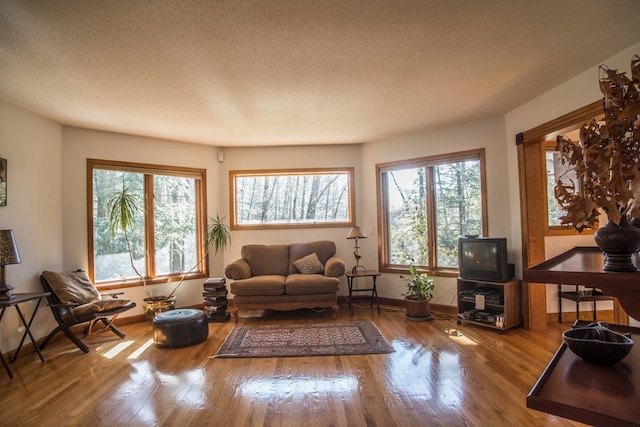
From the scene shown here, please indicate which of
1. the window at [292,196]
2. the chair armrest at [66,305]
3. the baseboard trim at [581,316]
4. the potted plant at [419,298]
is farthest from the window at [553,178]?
the chair armrest at [66,305]

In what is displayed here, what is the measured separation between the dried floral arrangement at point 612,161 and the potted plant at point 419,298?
348 centimetres

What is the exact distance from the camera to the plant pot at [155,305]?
14.9 feet

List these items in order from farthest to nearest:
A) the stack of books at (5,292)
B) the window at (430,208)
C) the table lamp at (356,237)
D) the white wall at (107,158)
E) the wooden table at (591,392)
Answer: the table lamp at (356,237)
the window at (430,208)
the white wall at (107,158)
the stack of books at (5,292)
the wooden table at (591,392)

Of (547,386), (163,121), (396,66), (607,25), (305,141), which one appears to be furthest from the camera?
(305,141)

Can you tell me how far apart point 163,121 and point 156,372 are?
273 cm

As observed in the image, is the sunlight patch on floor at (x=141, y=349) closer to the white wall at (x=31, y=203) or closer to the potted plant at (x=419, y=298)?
the white wall at (x=31, y=203)

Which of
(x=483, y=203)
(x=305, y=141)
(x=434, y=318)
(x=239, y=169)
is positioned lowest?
(x=434, y=318)

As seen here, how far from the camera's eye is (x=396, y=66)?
2.80m

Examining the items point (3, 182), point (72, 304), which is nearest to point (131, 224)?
point (72, 304)

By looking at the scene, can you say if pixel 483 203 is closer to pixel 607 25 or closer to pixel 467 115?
pixel 467 115

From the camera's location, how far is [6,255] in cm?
303

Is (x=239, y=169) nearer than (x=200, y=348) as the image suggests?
No

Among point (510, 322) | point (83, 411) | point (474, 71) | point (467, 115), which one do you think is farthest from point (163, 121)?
point (510, 322)

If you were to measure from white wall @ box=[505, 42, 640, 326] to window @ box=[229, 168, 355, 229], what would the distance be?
2338 mm
